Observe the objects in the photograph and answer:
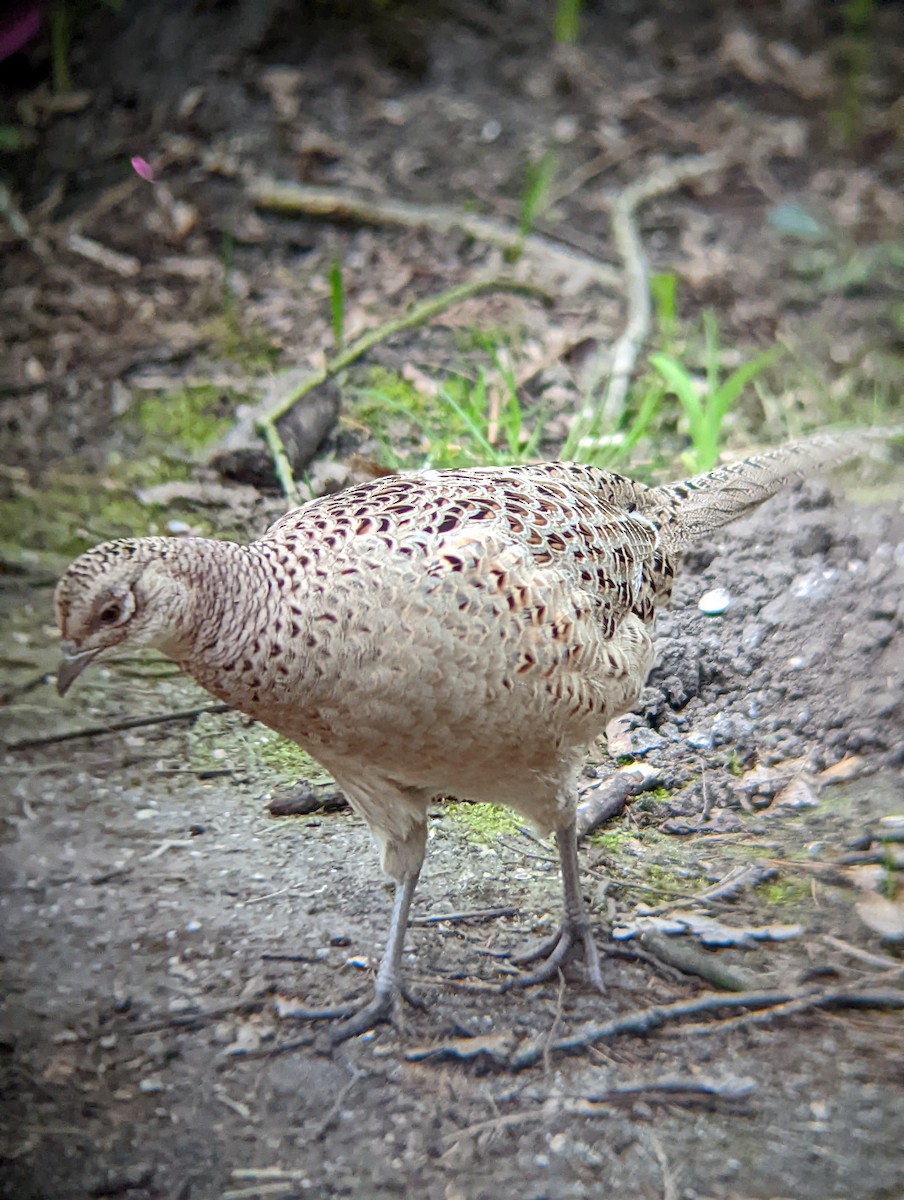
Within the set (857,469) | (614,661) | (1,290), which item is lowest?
(1,290)

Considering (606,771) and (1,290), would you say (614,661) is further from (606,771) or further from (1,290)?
(1,290)

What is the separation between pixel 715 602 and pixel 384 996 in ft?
5.43

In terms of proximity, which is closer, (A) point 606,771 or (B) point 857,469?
(A) point 606,771

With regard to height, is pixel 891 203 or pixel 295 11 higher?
pixel 295 11

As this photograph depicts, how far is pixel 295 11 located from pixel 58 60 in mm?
1414

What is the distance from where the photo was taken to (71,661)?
233 centimetres

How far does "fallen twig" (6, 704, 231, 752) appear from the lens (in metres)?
3.43

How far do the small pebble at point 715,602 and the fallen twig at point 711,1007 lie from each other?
1421mm

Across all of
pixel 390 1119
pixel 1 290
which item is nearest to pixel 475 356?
pixel 1 290

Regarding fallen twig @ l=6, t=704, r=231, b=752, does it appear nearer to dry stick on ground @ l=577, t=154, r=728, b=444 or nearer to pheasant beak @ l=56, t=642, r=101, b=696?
pheasant beak @ l=56, t=642, r=101, b=696

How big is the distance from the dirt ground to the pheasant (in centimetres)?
21

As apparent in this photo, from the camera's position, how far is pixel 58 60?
643 centimetres

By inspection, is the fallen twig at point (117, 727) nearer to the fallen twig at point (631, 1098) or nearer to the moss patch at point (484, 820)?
the moss patch at point (484, 820)

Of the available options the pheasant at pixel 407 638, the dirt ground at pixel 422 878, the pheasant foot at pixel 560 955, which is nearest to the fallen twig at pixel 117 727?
the dirt ground at pixel 422 878
